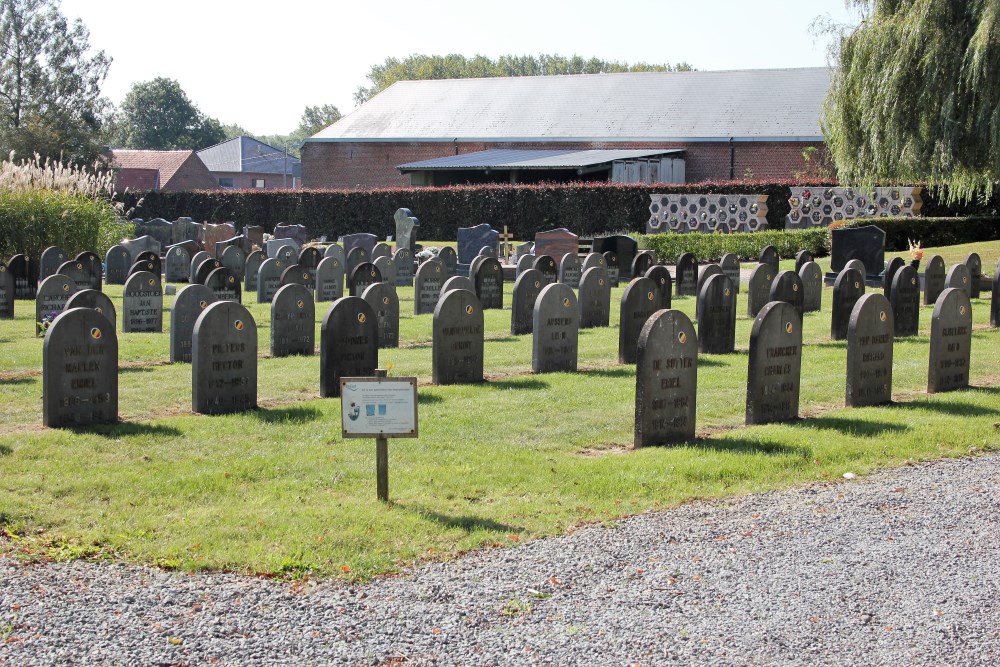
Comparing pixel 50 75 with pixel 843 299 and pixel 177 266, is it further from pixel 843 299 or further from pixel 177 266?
pixel 843 299

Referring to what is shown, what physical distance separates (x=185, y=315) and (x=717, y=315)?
6779 millimetres

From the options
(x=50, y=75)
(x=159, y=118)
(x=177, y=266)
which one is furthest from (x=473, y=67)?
(x=177, y=266)

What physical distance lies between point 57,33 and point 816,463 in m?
66.1

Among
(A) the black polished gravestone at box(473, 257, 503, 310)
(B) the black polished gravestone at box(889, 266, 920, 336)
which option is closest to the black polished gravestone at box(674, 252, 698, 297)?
(A) the black polished gravestone at box(473, 257, 503, 310)

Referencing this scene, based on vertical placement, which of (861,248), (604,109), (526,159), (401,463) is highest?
(604,109)

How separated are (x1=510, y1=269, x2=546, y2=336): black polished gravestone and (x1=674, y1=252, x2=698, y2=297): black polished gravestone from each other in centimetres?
692

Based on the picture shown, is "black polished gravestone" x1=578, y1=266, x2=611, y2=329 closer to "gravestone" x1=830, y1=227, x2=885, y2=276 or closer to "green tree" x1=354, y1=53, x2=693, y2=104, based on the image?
"gravestone" x1=830, y1=227, x2=885, y2=276

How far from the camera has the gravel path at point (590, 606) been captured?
16.6 feet

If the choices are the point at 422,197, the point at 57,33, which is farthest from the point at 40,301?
the point at 57,33

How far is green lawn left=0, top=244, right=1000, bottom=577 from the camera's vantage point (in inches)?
257

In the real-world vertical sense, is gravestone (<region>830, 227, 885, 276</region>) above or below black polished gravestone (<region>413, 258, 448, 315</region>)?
above

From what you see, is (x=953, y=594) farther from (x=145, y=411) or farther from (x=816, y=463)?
(x=145, y=411)

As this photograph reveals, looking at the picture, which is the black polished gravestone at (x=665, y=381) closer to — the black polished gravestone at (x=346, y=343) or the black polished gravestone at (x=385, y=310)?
the black polished gravestone at (x=346, y=343)

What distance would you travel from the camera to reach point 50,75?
65.2m
